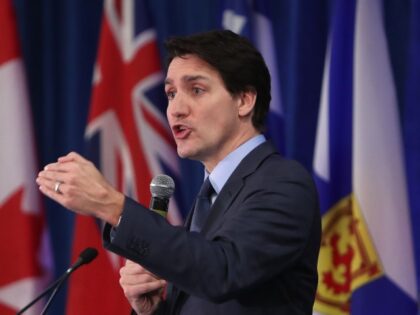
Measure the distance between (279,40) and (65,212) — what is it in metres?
1.46

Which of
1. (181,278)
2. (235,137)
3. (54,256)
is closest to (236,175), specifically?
(235,137)

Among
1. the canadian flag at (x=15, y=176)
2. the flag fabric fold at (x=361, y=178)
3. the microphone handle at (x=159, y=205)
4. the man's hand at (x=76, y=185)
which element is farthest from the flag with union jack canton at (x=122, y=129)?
the man's hand at (x=76, y=185)

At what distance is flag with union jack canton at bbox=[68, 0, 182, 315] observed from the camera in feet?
12.1

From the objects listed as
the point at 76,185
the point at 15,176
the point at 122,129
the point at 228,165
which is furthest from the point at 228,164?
the point at 15,176

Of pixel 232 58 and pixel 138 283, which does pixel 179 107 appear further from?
pixel 138 283

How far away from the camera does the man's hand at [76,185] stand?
4.36ft

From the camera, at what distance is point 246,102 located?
1.80 m

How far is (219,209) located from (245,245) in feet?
0.75

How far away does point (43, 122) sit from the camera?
13.8 feet

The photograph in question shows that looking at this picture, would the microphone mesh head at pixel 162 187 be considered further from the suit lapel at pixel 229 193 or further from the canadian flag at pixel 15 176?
the canadian flag at pixel 15 176

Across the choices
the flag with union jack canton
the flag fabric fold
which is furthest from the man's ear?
the flag with union jack canton

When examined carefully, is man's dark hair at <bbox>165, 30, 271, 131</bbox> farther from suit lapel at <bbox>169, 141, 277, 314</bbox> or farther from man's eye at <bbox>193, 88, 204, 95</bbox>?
suit lapel at <bbox>169, 141, 277, 314</bbox>

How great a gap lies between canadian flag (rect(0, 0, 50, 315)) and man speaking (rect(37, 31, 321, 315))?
2144mm

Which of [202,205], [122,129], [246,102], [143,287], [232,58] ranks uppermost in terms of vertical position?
[232,58]
